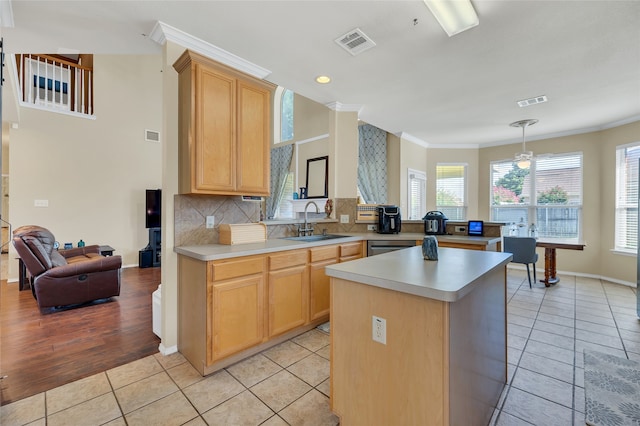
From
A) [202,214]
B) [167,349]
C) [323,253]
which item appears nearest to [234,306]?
[167,349]

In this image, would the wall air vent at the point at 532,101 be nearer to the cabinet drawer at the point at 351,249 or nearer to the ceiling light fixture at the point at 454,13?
the ceiling light fixture at the point at 454,13

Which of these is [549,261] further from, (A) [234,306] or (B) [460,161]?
(A) [234,306]

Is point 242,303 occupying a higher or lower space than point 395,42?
lower

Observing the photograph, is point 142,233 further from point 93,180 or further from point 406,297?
point 406,297

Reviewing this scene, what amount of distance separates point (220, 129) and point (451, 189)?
18.4 ft

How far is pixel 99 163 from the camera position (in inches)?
221

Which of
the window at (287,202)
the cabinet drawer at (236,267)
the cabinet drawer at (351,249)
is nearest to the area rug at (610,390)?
the cabinet drawer at (351,249)

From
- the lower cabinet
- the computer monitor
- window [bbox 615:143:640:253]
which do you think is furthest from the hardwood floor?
window [bbox 615:143:640:253]

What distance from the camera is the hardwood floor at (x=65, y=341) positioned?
2.11 m

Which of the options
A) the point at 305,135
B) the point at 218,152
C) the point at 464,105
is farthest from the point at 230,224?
the point at 464,105

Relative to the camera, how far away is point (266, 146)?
2842 mm

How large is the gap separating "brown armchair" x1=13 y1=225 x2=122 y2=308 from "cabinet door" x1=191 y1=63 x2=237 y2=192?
2358mm

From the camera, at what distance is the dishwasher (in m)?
3.51

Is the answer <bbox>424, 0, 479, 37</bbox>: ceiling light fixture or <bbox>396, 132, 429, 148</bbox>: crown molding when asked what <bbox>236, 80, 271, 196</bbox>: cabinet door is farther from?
<bbox>396, 132, 429, 148</bbox>: crown molding
